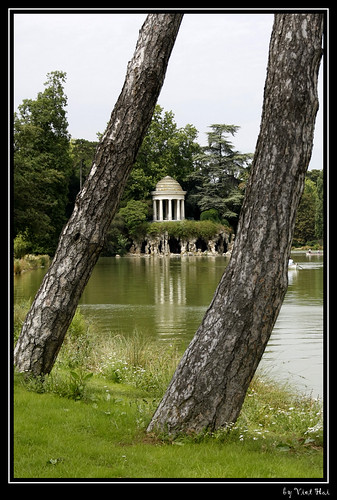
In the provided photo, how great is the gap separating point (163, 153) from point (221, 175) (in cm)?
730

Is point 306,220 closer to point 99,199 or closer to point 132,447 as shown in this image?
point 99,199

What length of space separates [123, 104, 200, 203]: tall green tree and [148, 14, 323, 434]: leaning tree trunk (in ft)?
172

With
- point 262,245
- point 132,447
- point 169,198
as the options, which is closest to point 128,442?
point 132,447

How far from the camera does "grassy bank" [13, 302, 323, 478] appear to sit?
331cm

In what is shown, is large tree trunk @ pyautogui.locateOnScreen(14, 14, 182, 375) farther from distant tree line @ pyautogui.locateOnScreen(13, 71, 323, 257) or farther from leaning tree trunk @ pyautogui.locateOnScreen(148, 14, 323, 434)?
distant tree line @ pyautogui.locateOnScreen(13, 71, 323, 257)

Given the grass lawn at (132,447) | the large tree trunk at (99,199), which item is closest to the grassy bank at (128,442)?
the grass lawn at (132,447)

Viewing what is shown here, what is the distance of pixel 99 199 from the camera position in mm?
4879

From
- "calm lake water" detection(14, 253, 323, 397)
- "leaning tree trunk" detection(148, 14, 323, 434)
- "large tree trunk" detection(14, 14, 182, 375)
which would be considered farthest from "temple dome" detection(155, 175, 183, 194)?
"leaning tree trunk" detection(148, 14, 323, 434)

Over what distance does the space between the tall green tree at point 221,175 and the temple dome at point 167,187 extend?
77.1 inches

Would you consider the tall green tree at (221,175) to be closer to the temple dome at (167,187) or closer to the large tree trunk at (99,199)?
the temple dome at (167,187)

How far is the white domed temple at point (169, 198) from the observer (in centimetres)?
5406
